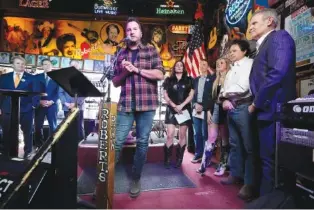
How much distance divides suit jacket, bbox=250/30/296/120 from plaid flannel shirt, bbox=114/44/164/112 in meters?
1.00

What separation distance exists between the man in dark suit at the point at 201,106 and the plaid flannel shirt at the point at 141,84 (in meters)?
1.78

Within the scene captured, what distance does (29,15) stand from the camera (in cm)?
859

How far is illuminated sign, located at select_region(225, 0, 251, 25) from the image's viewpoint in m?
3.90

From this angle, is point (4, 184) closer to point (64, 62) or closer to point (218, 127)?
point (218, 127)

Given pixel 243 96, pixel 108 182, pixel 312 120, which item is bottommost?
pixel 108 182

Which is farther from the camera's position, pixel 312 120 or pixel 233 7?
pixel 233 7

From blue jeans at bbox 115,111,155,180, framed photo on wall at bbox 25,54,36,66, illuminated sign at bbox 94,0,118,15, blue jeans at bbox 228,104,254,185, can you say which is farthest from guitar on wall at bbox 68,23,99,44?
blue jeans at bbox 228,104,254,185

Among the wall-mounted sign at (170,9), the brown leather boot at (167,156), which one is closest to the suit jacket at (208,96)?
the brown leather boot at (167,156)

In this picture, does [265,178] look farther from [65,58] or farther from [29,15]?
[29,15]

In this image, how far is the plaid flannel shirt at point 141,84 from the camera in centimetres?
253

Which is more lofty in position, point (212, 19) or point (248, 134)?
point (212, 19)

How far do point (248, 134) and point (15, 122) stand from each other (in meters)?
2.38

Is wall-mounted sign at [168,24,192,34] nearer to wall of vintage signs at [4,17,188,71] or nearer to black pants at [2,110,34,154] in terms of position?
wall of vintage signs at [4,17,188,71]

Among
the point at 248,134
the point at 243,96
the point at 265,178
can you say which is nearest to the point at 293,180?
the point at 265,178
